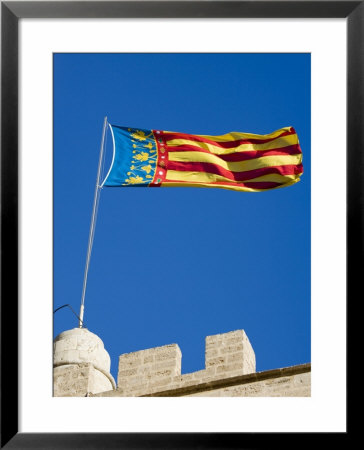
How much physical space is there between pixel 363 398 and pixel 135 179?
19.5ft

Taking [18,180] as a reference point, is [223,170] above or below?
above

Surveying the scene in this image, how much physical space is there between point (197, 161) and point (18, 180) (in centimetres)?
495

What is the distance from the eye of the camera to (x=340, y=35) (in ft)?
30.5

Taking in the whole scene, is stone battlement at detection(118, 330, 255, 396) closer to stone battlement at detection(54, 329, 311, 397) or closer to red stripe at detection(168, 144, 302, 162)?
stone battlement at detection(54, 329, 311, 397)

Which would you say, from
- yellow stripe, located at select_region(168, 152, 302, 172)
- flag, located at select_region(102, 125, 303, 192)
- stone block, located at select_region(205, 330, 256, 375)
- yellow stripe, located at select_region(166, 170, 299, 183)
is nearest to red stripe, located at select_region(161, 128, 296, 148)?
flag, located at select_region(102, 125, 303, 192)

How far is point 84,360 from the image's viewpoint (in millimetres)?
14219

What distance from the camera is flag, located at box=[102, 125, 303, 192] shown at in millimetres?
13156

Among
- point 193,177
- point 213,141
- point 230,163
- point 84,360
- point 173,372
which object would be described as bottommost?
point 173,372

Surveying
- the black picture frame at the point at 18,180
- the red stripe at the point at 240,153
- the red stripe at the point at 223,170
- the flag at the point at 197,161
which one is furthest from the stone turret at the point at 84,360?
the black picture frame at the point at 18,180

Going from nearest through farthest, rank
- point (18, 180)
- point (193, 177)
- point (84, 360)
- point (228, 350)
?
point (18, 180)
point (193, 177)
point (84, 360)
point (228, 350)

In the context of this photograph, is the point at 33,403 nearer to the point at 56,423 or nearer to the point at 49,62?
the point at 56,423

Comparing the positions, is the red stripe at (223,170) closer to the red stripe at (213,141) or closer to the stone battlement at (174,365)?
the red stripe at (213,141)

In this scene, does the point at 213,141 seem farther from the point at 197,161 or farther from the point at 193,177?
the point at 193,177

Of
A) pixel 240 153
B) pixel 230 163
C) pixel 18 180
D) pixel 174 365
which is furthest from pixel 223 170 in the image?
pixel 18 180
